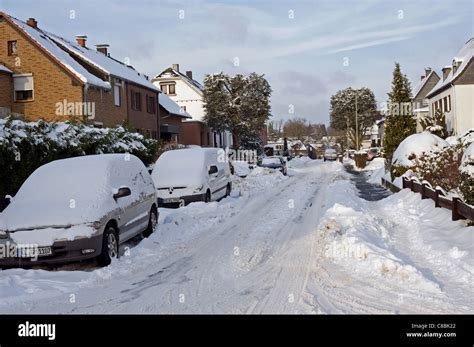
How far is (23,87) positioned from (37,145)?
1727 cm

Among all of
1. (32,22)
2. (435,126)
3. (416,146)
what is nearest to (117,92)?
(32,22)

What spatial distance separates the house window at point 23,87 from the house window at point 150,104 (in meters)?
11.0

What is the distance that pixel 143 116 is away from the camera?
37344 millimetres

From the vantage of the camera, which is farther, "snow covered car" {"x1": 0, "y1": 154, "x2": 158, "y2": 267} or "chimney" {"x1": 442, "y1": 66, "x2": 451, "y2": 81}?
"chimney" {"x1": 442, "y1": 66, "x2": 451, "y2": 81}

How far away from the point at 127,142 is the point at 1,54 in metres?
13.8

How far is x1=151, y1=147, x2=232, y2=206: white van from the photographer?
1557 cm

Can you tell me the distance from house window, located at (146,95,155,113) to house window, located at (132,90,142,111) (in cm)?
140

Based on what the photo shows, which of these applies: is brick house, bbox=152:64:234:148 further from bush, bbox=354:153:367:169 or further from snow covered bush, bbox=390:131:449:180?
snow covered bush, bbox=390:131:449:180

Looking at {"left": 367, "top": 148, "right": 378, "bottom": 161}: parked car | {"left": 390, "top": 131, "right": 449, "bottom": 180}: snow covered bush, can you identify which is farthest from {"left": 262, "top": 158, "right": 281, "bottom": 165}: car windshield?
{"left": 367, "top": 148, "right": 378, "bottom": 161}: parked car

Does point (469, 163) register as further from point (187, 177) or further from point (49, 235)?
point (49, 235)

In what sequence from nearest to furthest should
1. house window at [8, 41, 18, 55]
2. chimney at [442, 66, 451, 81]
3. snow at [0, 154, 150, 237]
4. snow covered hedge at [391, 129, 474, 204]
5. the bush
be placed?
snow at [0, 154, 150, 237] → snow covered hedge at [391, 129, 474, 204] → house window at [8, 41, 18, 55] → the bush → chimney at [442, 66, 451, 81]
